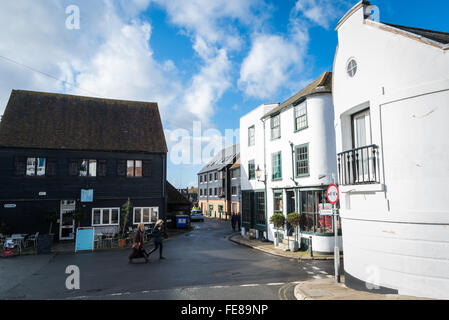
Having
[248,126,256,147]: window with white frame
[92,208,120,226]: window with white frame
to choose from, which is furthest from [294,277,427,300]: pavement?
[92,208,120,226]: window with white frame

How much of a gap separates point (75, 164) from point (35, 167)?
8.24 feet

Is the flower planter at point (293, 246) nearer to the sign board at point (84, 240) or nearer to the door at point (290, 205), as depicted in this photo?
the door at point (290, 205)

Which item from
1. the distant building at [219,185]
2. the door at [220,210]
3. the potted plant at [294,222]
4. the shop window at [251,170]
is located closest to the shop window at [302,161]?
the potted plant at [294,222]

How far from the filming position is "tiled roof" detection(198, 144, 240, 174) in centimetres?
4731

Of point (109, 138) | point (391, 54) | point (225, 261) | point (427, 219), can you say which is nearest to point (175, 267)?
point (225, 261)

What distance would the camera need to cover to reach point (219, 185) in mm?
49000

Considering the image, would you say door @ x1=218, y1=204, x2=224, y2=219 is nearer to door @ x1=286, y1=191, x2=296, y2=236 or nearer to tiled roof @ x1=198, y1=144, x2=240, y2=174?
tiled roof @ x1=198, y1=144, x2=240, y2=174

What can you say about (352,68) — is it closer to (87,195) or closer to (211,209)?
(87,195)

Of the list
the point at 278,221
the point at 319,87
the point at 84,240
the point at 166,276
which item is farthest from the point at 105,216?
the point at 319,87

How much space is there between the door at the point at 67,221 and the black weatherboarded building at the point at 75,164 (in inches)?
2.5

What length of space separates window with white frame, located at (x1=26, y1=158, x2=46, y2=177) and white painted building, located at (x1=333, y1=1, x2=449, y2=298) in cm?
2049

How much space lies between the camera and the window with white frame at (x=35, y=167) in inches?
845

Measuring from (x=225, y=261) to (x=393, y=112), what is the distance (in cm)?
955

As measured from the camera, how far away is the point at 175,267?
1257cm
